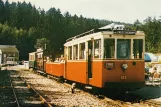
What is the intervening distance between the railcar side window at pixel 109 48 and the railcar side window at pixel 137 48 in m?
0.94

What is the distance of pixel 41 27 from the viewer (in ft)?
411

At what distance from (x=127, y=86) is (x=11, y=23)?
440ft

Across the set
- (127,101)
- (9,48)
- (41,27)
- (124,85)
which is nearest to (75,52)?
(124,85)

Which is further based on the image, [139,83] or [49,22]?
[49,22]

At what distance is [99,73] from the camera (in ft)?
41.8

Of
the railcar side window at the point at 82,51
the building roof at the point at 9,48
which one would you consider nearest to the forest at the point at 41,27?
the building roof at the point at 9,48

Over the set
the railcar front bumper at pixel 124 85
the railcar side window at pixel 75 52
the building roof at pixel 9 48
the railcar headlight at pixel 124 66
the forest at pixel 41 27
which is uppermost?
the forest at pixel 41 27

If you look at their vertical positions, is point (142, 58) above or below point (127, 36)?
below

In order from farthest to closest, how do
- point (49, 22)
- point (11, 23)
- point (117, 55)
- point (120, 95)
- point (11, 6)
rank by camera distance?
point (11, 6)
point (11, 23)
point (49, 22)
point (120, 95)
point (117, 55)

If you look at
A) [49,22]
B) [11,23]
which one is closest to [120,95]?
[49,22]

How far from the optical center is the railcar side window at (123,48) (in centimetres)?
1286

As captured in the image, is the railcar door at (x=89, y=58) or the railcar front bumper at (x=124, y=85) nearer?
the railcar front bumper at (x=124, y=85)

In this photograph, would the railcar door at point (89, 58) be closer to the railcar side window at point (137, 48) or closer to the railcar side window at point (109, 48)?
the railcar side window at point (109, 48)

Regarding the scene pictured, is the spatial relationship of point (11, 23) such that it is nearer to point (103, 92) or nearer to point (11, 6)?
point (11, 6)
